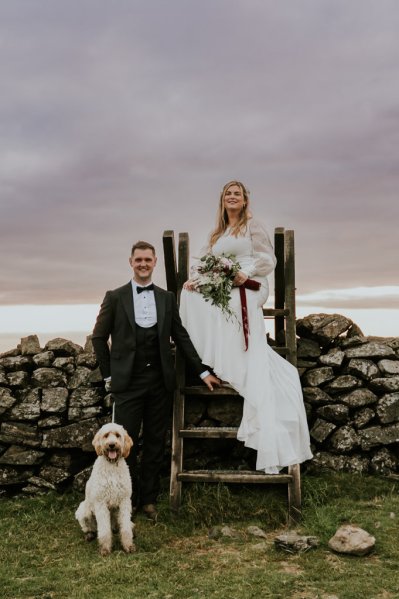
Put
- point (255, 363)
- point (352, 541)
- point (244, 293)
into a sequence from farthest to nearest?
point (244, 293) → point (255, 363) → point (352, 541)

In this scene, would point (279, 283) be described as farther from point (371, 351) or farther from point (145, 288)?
point (145, 288)

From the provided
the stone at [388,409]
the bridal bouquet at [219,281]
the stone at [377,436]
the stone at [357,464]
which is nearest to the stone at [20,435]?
the bridal bouquet at [219,281]

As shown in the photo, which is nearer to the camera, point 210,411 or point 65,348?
point 210,411

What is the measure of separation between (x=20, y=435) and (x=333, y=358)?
4235mm

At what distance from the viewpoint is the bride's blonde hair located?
7328 mm

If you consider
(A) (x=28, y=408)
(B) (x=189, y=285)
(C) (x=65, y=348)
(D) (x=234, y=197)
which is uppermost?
(D) (x=234, y=197)

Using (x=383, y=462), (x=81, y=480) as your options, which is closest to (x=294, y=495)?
(x=383, y=462)

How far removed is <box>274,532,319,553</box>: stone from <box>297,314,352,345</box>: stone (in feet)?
10.5

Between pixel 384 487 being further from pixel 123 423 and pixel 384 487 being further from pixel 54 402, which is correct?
pixel 54 402

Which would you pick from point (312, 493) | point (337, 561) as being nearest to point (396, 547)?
point (337, 561)

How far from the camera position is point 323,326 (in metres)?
8.43

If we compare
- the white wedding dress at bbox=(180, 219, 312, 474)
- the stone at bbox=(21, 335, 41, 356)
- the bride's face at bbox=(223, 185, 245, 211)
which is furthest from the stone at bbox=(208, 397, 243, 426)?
the stone at bbox=(21, 335, 41, 356)

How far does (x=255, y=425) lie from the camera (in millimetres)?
6809

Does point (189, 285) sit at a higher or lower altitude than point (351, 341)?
higher
